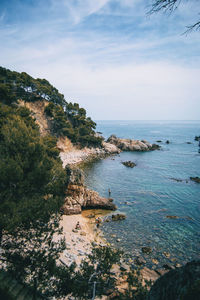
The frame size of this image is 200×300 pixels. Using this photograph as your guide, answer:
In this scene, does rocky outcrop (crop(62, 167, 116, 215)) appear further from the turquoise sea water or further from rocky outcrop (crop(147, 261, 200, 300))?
rocky outcrop (crop(147, 261, 200, 300))

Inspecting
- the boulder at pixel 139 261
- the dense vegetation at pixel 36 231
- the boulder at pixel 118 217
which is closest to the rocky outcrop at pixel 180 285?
the dense vegetation at pixel 36 231

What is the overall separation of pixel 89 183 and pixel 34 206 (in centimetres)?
2572

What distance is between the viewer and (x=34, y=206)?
9.20 metres

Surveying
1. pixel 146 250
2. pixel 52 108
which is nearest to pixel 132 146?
pixel 52 108

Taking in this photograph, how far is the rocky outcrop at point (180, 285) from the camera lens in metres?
4.01

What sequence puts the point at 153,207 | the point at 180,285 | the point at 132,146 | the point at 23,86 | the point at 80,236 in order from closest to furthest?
the point at 180,285 < the point at 80,236 < the point at 153,207 < the point at 23,86 < the point at 132,146

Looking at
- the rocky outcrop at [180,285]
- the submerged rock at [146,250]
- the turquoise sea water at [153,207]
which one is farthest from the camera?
the turquoise sea water at [153,207]

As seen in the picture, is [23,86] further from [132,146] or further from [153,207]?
[153,207]

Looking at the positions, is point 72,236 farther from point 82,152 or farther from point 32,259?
point 82,152

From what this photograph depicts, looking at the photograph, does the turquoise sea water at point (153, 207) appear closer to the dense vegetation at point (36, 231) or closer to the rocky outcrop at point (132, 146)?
the dense vegetation at point (36, 231)

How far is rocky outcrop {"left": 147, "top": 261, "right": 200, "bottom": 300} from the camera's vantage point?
4.01 metres

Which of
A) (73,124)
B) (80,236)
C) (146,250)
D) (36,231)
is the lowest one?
(146,250)

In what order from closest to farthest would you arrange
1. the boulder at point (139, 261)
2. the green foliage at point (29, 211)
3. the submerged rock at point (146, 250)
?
the green foliage at point (29, 211) < the boulder at point (139, 261) < the submerged rock at point (146, 250)

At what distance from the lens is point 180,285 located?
4.57 metres
